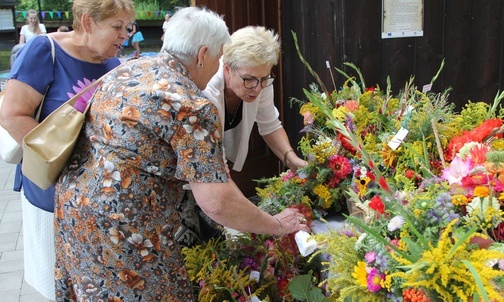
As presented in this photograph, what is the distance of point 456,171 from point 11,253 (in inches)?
130

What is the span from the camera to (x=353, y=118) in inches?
74.2

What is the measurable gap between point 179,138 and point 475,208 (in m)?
0.72

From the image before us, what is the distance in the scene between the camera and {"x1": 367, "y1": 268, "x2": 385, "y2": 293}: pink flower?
3.43 ft

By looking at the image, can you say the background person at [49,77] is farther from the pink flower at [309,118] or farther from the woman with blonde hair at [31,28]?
A: the woman with blonde hair at [31,28]

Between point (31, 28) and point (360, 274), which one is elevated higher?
point (31, 28)

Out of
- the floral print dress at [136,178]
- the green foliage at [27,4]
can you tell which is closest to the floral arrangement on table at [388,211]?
the floral print dress at [136,178]

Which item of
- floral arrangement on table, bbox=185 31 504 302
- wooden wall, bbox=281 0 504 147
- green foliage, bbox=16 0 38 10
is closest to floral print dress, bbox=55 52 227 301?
floral arrangement on table, bbox=185 31 504 302

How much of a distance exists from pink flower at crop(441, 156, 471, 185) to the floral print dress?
0.57 m

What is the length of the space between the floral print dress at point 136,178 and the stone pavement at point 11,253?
1.75m

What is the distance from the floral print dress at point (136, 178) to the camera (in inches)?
50.9

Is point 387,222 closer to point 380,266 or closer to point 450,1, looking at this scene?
point 380,266

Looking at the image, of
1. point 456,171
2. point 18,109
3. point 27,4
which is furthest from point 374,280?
point 27,4

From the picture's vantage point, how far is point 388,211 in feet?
3.83

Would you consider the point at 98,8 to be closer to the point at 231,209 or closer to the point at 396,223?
the point at 231,209
